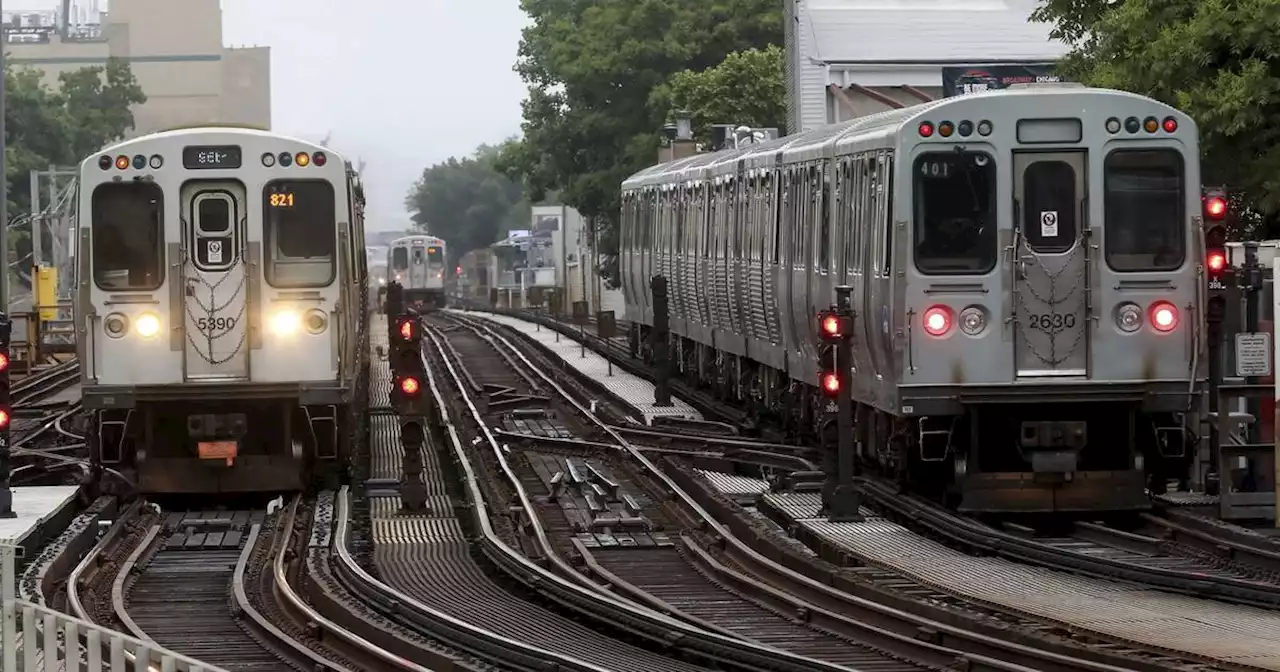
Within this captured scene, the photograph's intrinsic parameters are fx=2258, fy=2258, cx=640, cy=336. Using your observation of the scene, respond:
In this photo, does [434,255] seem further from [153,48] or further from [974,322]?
[153,48]

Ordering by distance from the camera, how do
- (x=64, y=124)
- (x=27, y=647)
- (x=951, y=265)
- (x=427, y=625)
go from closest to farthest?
(x=27, y=647), (x=427, y=625), (x=951, y=265), (x=64, y=124)

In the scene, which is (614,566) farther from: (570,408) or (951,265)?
(570,408)

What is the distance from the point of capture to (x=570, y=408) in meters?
29.2

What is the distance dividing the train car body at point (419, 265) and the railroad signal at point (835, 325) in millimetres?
50708

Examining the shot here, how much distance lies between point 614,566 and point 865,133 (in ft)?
15.6

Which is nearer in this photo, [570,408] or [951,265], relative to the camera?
[951,265]

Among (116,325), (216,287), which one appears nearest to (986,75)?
(216,287)

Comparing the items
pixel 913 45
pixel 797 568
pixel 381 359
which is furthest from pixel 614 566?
pixel 913 45

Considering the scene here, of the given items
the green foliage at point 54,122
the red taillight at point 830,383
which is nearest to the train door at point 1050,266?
the red taillight at point 830,383

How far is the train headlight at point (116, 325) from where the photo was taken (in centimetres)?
1862

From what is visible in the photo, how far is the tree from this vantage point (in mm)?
22203

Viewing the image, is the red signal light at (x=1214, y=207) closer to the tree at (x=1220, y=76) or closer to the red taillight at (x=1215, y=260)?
the red taillight at (x=1215, y=260)

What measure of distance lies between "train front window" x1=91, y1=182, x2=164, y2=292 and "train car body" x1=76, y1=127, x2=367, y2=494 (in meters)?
0.01

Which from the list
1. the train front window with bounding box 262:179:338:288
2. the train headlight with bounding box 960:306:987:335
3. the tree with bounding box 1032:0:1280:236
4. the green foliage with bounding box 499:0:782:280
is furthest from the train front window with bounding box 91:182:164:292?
the green foliage with bounding box 499:0:782:280
